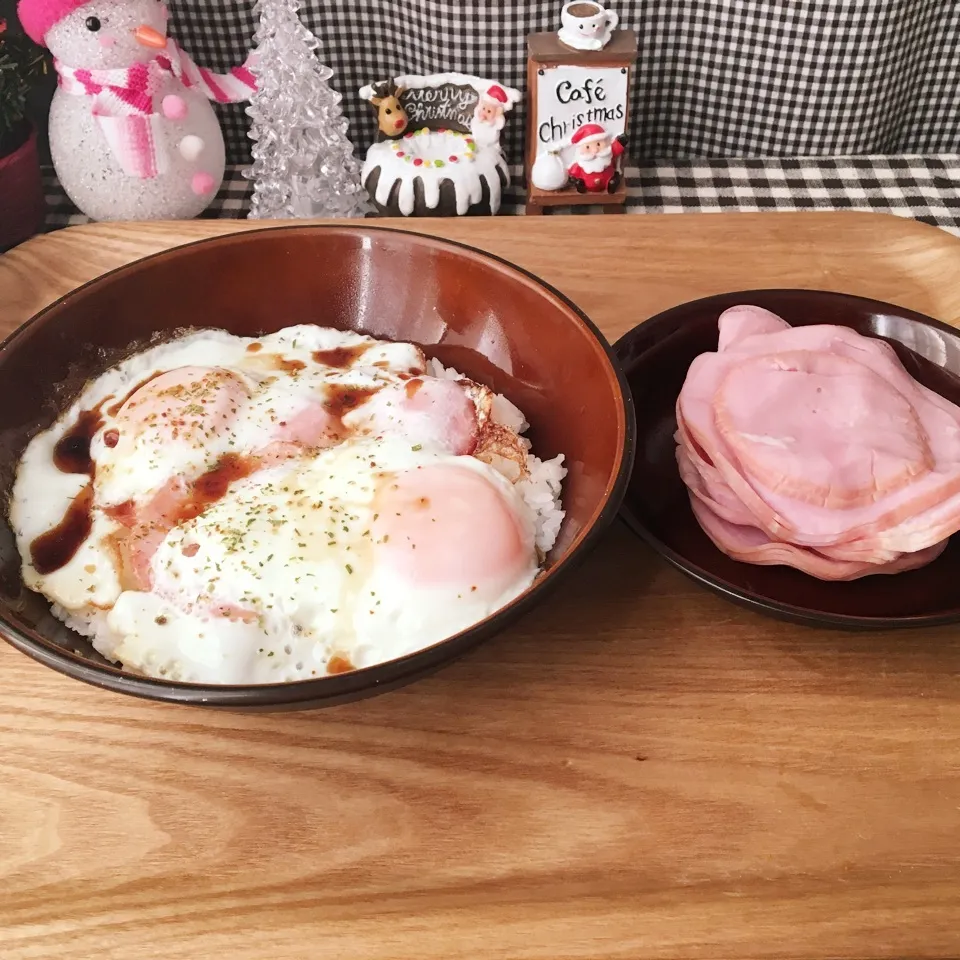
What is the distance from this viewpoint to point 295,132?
1.93 m

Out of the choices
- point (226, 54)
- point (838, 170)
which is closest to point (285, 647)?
point (226, 54)

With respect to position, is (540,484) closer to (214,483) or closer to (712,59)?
(214,483)

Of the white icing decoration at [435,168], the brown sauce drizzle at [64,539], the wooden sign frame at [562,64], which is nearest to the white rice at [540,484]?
the brown sauce drizzle at [64,539]

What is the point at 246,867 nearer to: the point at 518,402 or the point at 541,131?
the point at 518,402

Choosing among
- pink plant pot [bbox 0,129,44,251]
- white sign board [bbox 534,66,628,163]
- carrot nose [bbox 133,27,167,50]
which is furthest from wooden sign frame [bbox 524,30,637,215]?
pink plant pot [bbox 0,129,44,251]

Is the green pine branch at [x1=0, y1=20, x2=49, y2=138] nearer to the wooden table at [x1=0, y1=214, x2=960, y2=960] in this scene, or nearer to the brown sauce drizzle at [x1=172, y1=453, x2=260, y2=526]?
the brown sauce drizzle at [x1=172, y1=453, x2=260, y2=526]

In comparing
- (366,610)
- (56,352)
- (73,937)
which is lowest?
(73,937)

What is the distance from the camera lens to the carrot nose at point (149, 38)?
5.63 ft

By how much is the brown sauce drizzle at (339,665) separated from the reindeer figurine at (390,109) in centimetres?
138

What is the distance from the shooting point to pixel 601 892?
0.90 m

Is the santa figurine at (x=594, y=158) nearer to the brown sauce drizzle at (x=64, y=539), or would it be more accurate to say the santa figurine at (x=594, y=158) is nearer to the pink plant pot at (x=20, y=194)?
the pink plant pot at (x=20, y=194)

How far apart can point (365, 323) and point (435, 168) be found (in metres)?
0.67

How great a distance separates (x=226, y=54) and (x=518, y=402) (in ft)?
4.44

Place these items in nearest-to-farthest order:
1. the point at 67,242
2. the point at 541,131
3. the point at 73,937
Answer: the point at 73,937, the point at 67,242, the point at 541,131
